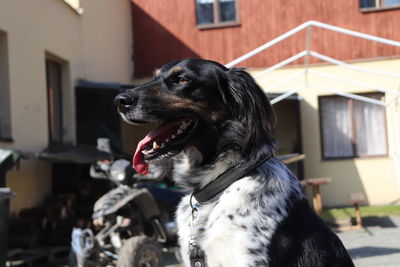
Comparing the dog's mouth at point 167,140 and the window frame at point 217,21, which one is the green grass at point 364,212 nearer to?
the window frame at point 217,21

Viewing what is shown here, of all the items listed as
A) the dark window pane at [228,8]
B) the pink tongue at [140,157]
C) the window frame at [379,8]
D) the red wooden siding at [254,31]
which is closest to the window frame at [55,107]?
the red wooden siding at [254,31]

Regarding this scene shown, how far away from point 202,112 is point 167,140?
220mm

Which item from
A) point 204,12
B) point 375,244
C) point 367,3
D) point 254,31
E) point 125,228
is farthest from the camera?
point 204,12

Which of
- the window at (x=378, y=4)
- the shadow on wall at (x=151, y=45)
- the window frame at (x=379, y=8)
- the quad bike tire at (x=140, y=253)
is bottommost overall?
the quad bike tire at (x=140, y=253)

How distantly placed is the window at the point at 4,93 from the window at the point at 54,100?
1.76 metres

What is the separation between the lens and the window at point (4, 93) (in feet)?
25.8

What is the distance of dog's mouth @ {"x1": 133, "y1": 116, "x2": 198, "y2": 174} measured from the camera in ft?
8.88

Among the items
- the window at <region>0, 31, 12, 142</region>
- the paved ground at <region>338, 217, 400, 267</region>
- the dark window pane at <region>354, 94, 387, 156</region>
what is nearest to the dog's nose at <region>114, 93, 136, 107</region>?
the paved ground at <region>338, 217, 400, 267</region>

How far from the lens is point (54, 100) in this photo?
1011cm

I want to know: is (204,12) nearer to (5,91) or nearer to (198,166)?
(5,91)

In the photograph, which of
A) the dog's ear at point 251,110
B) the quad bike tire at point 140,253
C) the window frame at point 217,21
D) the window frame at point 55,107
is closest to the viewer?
the dog's ear at point 251,110

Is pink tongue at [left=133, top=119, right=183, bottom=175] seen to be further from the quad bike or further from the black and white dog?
the quad bike

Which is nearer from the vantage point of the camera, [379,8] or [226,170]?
[226,170]

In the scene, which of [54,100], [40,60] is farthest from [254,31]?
[40,60]
